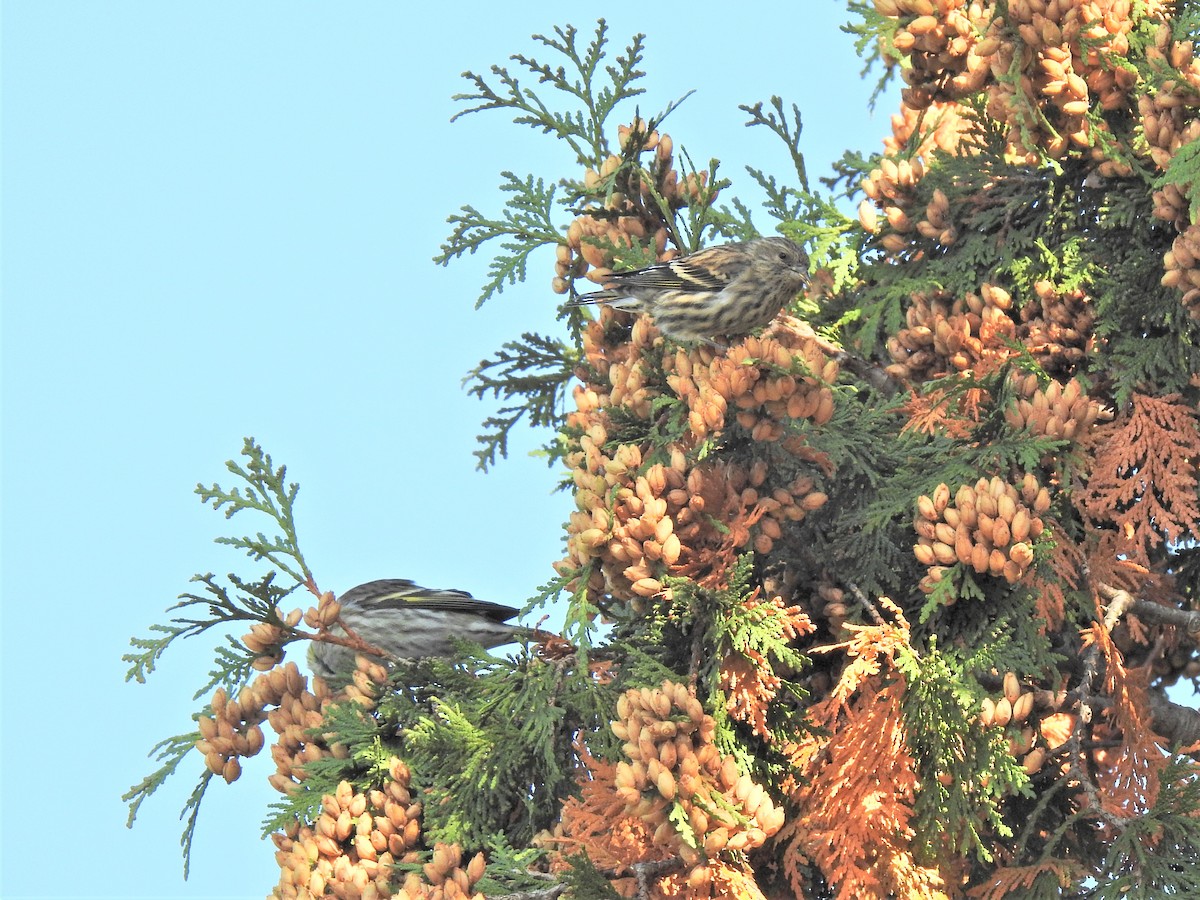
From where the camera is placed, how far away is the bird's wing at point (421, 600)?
24.1 ft

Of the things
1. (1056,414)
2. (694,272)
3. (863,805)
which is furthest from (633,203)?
(863,805)

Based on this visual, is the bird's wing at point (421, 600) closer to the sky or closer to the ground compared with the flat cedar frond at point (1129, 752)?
closer to the sky

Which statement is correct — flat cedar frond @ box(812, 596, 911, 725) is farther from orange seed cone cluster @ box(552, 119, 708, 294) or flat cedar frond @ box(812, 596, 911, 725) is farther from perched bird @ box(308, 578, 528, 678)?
Answer: perched bird @ box(308, 578, 528, 678)

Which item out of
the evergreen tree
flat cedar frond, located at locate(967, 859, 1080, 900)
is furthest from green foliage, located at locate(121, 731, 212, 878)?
flat cedar frond, located at locate(967, 859, 1080, 900)

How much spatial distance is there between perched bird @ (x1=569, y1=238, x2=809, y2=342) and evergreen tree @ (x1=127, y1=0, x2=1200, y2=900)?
4.7 inches

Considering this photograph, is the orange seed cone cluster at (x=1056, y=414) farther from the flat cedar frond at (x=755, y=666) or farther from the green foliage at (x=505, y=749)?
the green foliage at (x=505, y=749)

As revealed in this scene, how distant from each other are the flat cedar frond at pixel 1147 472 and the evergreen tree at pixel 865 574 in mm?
16

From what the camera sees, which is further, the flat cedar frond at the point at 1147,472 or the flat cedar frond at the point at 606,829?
the flat cedar frond at the point at 1147,472

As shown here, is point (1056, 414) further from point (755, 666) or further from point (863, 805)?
point (863, 805)

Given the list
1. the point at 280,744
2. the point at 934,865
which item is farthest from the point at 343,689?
the point at 934,865

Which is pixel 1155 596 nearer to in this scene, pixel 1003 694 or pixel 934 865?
pixel 1003 694

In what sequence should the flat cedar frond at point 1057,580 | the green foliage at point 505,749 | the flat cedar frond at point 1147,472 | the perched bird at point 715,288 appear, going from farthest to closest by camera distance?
the perched bird at point 715,288
the flat cedar frond at point 1147,472
the green foliage at point 505,749
the flat cedar frond at point 1057,580

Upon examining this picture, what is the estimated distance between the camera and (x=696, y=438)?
4.91 metres

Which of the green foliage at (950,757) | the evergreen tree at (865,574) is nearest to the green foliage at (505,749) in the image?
the evergreen tree at (865,574)
